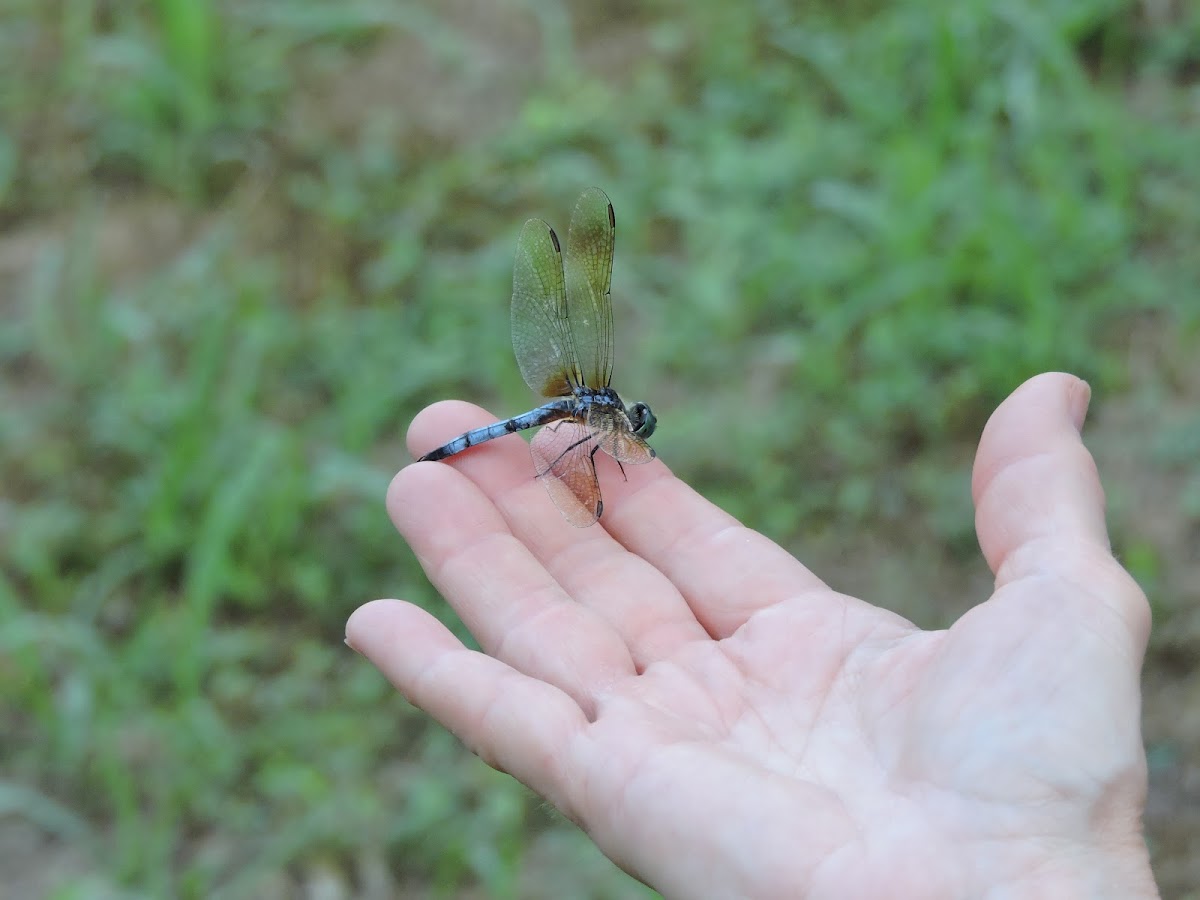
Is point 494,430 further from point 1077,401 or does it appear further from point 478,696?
point 1077,401

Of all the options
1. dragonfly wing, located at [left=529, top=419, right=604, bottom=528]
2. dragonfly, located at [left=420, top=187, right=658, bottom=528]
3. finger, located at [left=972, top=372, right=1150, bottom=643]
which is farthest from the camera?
dragonfly, located at [left=420, top=187, right=658, bottom=528]

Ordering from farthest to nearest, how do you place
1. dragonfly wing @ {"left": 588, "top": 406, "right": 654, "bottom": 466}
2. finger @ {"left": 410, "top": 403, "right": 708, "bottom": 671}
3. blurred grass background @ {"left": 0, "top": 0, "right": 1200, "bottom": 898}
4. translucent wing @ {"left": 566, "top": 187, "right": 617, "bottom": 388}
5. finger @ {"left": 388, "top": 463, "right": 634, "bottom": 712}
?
blurred grass background @ {"left": 0, "top": 0, "right": 1200, "bottom": 898} → translucent wing @ {"left": 566, "top": 187, "right": 617, "bottom": 388} → dragonfly wing @ {"left": 588, "top": 406, "right": 654, "bottom": 466} → finger @ {"left": 410, "top": 403, "right": 708, "bottom": 671} → finger @ {"left": 388, "top": 463, "right": 634, "bottom": 712}

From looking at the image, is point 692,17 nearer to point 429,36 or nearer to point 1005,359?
point 429,36

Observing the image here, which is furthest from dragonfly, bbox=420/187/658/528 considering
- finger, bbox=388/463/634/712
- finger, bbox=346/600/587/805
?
finger, bbox=346/600/587/805

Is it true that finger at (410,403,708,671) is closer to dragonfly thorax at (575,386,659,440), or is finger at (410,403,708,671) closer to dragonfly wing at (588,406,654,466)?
dragonfly wing at (588,406,654,466)

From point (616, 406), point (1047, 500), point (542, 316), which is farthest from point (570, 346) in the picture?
point (1047, 500)

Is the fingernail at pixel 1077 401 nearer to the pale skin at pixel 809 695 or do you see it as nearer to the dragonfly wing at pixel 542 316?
the pale skin at pixel 809 695
